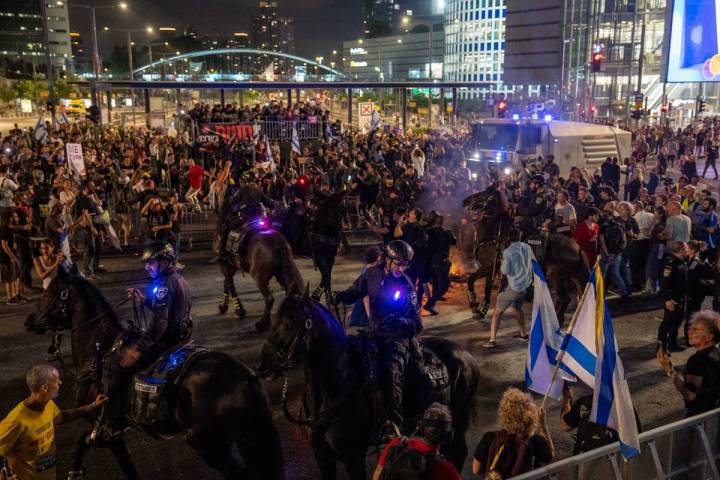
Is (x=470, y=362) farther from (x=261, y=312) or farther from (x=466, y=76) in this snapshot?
(x=466, y=76)

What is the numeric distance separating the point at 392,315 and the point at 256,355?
3970 millimetres

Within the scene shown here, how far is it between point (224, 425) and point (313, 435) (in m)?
0.71

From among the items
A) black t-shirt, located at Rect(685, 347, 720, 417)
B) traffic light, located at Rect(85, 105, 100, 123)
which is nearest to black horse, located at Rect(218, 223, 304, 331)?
black t-shirt, located at Rect(685, 347, 720, 417)

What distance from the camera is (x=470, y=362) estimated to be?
5688 mm

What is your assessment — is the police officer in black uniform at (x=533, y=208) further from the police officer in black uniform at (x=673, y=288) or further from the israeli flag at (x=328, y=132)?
the israeli flag at (x=328, y=132)

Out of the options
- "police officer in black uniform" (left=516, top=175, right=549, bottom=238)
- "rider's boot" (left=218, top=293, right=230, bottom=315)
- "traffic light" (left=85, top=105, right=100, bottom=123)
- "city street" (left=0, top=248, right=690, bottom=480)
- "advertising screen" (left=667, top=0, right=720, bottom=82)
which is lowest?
"city street" (left=0, top=248, right=690, bottom=480)

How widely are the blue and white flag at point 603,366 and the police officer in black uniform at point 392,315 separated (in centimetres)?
133

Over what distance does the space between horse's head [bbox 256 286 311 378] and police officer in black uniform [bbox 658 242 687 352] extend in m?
5.72

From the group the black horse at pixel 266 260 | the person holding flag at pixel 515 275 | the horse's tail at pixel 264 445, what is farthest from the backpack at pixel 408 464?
the black horse at pixel 266 260

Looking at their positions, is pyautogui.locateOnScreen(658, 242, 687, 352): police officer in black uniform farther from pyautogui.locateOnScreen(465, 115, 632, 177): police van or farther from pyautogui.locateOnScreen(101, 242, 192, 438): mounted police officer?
pyautogui.locateOnScreen(465, 115, 632, 177): police van

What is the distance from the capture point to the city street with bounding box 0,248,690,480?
6473 millimetres

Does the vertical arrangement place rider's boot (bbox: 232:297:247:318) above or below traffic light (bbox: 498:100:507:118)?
below

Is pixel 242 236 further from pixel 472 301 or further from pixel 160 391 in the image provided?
pixel 160 391

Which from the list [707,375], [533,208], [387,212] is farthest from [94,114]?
[707,375]
